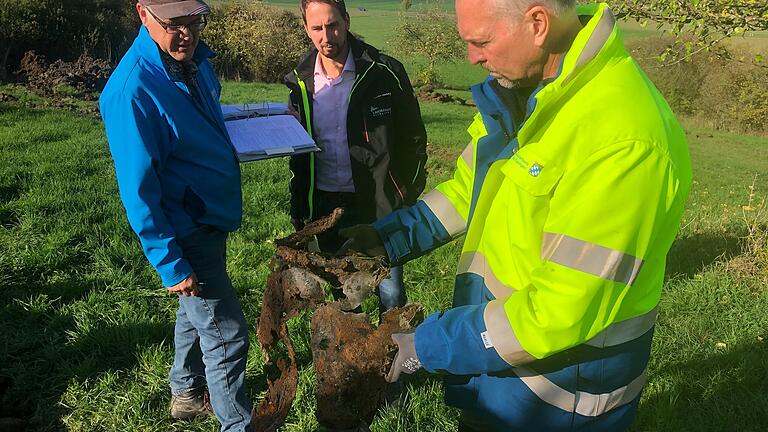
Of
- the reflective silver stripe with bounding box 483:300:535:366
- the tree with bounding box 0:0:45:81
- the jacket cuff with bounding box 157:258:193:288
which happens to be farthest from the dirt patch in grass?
the reflective silver stripe with bounding box 483:300:535:366

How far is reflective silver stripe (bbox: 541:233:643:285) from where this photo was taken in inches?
54.1

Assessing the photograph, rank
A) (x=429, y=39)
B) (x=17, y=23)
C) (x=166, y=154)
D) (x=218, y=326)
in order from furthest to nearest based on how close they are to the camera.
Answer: (x=429, y=39), (x=17, y=23), (x=218, y=326), (x=166, y=154)

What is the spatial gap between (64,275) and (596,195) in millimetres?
4555

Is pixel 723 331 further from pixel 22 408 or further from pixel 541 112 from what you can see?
pixel 22 408

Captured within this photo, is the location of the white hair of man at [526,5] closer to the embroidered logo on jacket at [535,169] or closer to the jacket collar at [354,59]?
the embroidered logo on jacket at [535,169]

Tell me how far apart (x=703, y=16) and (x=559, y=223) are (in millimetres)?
4740

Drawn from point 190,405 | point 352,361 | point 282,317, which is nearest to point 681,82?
point 190,405

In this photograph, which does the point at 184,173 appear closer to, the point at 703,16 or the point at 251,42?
the point at 703,16

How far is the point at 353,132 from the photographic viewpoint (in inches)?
130

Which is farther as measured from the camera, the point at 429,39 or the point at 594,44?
the point at 429,39

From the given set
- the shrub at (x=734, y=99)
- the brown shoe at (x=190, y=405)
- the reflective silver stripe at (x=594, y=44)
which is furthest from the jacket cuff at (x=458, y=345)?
the shrub at (x=734, y=99)

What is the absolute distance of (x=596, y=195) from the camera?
135 cm

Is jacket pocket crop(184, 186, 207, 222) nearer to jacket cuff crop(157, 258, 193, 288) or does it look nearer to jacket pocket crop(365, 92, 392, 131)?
jacket cuff crop(157, 258, 193, 288)

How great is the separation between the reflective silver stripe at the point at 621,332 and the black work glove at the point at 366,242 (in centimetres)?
86
